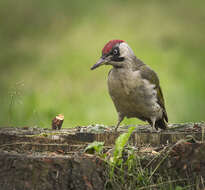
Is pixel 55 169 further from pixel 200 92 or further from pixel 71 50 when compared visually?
pixel 71 50

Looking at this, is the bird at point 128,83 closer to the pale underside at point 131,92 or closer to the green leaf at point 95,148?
the pale underside at point 131,92

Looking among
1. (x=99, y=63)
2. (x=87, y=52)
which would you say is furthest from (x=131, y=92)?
(x=87, y=52)

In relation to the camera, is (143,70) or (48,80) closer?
(143,70)

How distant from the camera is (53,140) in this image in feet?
11.8

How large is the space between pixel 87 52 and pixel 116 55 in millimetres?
6961

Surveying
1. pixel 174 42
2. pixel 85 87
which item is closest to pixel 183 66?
pixel 174 42

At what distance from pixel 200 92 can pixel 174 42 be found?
3947mm

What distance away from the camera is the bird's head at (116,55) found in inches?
175

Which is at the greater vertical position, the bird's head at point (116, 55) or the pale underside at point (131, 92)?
the bird's head at point (116, 55)

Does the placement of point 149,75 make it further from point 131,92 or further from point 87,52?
point 87,52

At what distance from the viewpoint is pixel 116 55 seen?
4562mm

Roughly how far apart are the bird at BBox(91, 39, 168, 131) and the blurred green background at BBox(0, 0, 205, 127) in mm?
959

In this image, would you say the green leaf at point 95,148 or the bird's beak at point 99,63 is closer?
the green leaf at point 95,148

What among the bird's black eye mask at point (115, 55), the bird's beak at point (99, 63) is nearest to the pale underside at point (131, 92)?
the bird's black eye mask at point (115, 55)
